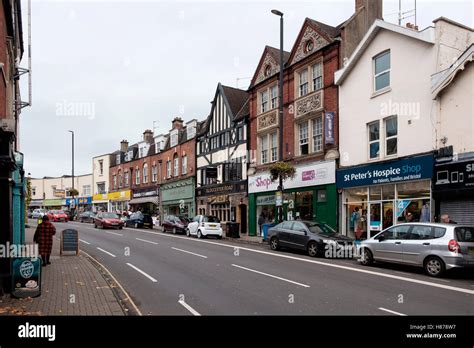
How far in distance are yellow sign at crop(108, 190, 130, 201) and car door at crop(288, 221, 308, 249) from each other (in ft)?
128

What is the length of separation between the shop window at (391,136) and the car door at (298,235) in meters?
5.46

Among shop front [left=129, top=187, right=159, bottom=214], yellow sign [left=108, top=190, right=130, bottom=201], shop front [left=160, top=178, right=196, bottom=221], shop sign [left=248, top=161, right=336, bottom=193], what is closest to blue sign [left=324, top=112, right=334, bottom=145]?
shop sign [left=248, top=161, right=336, bottom=193]

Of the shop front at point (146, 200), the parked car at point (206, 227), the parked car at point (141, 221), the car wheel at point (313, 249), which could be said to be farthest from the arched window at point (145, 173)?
the car wheel at point (313, 249)

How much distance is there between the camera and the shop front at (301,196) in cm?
2189

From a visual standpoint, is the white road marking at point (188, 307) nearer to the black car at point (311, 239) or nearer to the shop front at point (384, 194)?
the black car at point (311, 239)

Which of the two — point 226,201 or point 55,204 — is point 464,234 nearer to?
point 226,201

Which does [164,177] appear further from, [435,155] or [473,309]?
[473,309]

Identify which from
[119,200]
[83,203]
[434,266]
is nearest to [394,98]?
[434,266]

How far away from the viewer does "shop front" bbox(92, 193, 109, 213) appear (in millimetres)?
59625

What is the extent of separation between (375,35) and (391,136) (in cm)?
508

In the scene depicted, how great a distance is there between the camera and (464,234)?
1168 cm

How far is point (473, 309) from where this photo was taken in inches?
308

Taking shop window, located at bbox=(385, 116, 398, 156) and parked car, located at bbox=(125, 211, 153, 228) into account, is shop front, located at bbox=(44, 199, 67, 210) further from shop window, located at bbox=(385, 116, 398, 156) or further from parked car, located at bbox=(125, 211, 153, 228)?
shop window, located at bbox=(385, 116, 398, 156)
